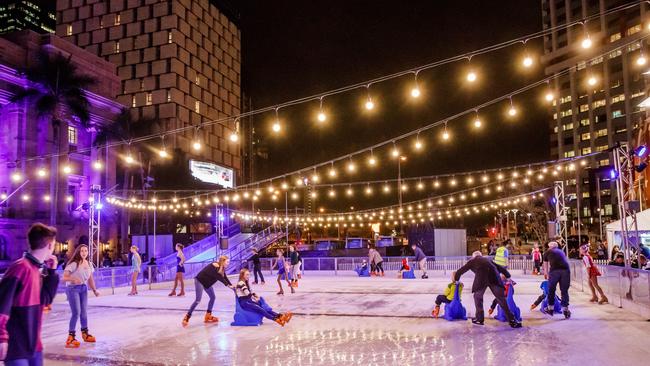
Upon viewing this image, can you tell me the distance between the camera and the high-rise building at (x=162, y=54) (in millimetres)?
65375

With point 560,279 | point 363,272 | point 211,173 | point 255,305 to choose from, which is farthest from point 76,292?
point 211,173

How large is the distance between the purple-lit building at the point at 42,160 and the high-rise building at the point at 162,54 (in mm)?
20049

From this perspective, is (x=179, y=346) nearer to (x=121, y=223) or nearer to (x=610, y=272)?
(x=610, y=272)

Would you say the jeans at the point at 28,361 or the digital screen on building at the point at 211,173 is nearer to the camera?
the jeans at the point at 28,361

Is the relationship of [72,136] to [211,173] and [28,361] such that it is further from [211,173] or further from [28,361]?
[28,361]

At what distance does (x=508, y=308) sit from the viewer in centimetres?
973

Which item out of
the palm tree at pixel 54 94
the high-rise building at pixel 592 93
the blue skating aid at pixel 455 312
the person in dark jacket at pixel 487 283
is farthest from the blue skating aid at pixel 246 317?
the high-rise building at pixel 592 93

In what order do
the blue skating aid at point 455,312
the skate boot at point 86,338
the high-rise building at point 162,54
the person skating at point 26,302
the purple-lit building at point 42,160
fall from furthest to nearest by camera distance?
the high-rise building at point 162,54, the purple-lit building at point 42,160, the blue skating aid at point 455,312, the skate boot at point 86,338, the person skating at point 26,302

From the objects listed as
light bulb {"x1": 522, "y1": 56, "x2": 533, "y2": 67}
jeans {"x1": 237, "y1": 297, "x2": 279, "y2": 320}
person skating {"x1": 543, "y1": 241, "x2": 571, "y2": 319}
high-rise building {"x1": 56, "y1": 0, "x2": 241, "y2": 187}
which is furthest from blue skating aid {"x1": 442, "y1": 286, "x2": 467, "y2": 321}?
high-rise building {"x1": 56, "y1": 0, "x2": 241, "y2": 187}

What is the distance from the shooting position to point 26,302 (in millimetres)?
4145

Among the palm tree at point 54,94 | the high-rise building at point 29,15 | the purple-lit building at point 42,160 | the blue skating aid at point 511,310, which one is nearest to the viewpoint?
the blue skating aid at point 511,310

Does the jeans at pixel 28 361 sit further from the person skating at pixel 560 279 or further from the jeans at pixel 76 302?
the person skating at pixel 560 279

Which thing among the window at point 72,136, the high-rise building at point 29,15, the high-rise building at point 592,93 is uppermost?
the high-rise building at point 29,15

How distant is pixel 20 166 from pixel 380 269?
2390cm
